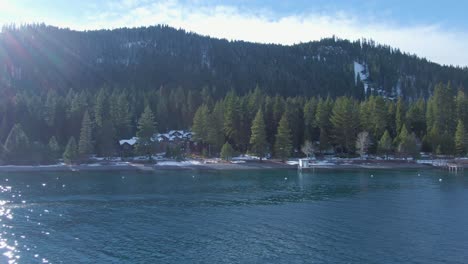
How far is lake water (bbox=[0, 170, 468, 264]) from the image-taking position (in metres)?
29.8

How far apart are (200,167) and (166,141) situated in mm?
20947

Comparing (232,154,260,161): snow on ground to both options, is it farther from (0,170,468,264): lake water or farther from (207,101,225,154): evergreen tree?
(0,170,468,264): lake water

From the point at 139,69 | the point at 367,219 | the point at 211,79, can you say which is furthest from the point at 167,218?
the point at 139,69

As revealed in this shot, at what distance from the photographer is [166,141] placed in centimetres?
10438

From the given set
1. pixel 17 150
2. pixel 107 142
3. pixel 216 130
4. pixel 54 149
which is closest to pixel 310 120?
pixel 216 130

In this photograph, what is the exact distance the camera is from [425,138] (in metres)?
101

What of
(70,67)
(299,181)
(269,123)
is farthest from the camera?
(70,67)

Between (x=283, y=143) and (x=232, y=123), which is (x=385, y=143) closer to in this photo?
(x=283, y=143)

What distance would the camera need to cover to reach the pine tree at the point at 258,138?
93.6m

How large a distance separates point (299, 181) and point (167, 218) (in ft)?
101

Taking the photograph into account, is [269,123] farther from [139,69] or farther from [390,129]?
[139,69]

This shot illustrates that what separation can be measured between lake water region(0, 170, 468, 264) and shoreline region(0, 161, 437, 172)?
15.3 m

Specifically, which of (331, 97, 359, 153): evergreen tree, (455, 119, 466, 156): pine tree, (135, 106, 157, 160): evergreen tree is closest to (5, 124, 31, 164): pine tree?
(135, 106, 157, 160): evergreen tree

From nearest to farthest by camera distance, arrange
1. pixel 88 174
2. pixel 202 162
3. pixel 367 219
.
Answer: pixel 367 219, pixel 88 174, pixel 202 162
